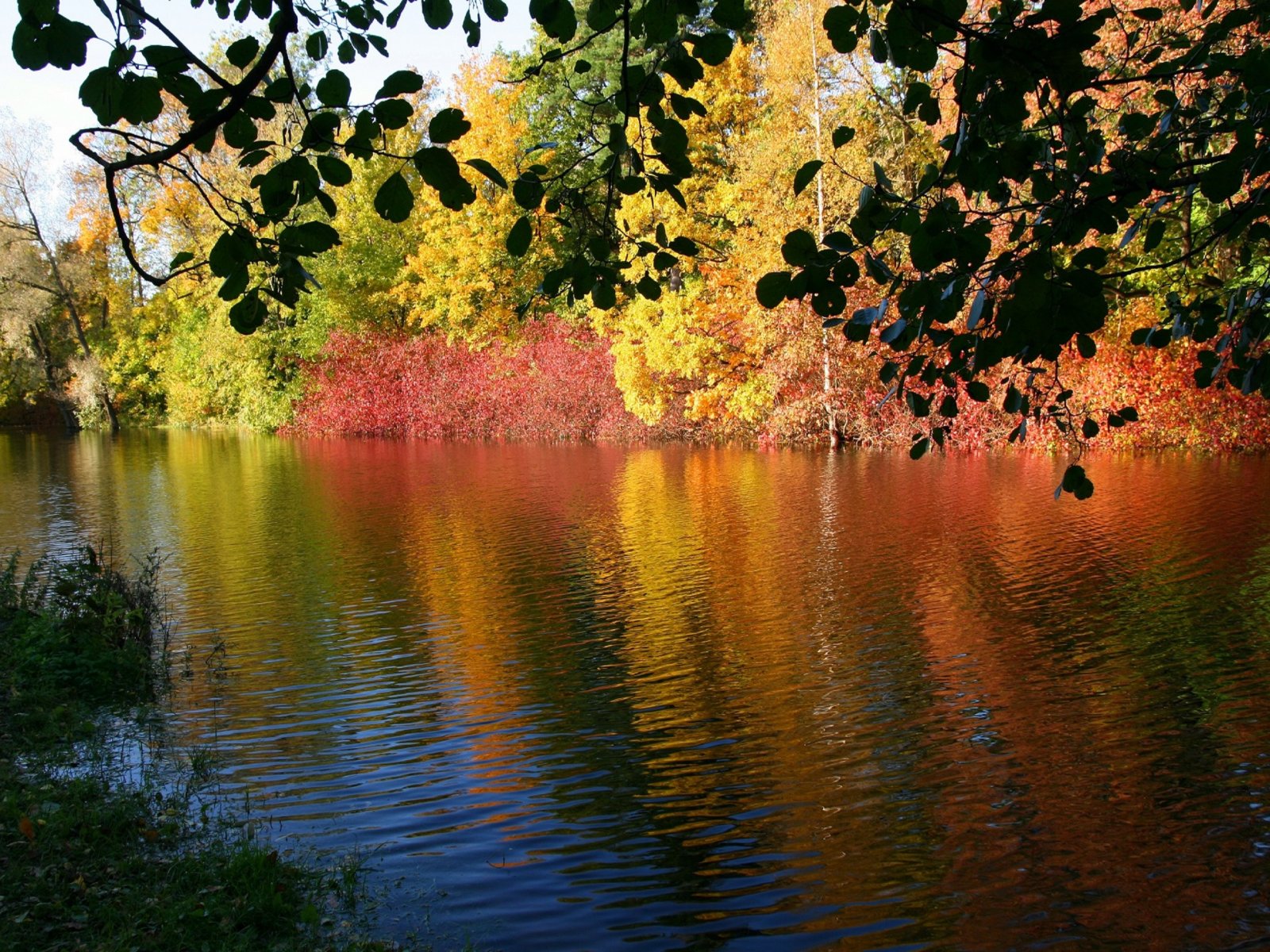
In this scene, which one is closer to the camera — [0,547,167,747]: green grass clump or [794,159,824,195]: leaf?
[794,159,824,195]: leaf

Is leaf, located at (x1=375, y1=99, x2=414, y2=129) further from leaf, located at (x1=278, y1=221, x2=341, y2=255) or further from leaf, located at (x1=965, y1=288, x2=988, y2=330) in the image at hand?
leaf, located at (x1=965, y1=288, x2=988, y2=330)

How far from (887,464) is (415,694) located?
17158 millimetres

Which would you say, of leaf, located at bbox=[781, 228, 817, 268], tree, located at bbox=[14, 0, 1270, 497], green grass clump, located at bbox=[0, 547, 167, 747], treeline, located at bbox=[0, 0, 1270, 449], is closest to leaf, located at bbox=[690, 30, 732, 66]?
tree, located at bbox=[14, 0, 1270, 497]

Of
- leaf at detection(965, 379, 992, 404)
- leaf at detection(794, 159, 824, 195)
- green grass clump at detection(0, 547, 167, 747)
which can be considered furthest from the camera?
green grass clump at detection(0, 547, 167, 747)

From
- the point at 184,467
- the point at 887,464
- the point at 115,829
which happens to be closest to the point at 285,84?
the point at 115,829

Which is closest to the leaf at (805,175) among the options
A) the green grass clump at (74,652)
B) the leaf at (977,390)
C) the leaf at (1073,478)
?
the leaf at (977,390)

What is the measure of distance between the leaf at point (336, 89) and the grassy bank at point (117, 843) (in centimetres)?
336

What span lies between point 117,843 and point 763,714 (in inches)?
170

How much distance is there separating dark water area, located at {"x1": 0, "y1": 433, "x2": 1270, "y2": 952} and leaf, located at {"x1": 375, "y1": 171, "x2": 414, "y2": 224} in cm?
349

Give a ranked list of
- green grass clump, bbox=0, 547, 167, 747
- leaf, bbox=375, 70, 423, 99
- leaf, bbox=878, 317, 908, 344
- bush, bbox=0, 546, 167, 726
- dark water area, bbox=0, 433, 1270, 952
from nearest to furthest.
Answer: leaf, bbox=375, 70, 423, 99 < leaf, bbox=878, 317, 908, 344 < dark water area, bbox=0, 433, 1270, 952 < green grass clump, bbox=0, 547, 167, 747 < bush, bbox=0, 546, 167, 726

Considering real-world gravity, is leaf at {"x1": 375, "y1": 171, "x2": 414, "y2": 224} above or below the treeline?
below

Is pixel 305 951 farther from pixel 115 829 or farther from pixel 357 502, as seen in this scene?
pixel 357 502

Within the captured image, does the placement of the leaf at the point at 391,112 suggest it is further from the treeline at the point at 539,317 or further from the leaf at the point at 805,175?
the treeline at the point at 539,317

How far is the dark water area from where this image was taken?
5.04 m
